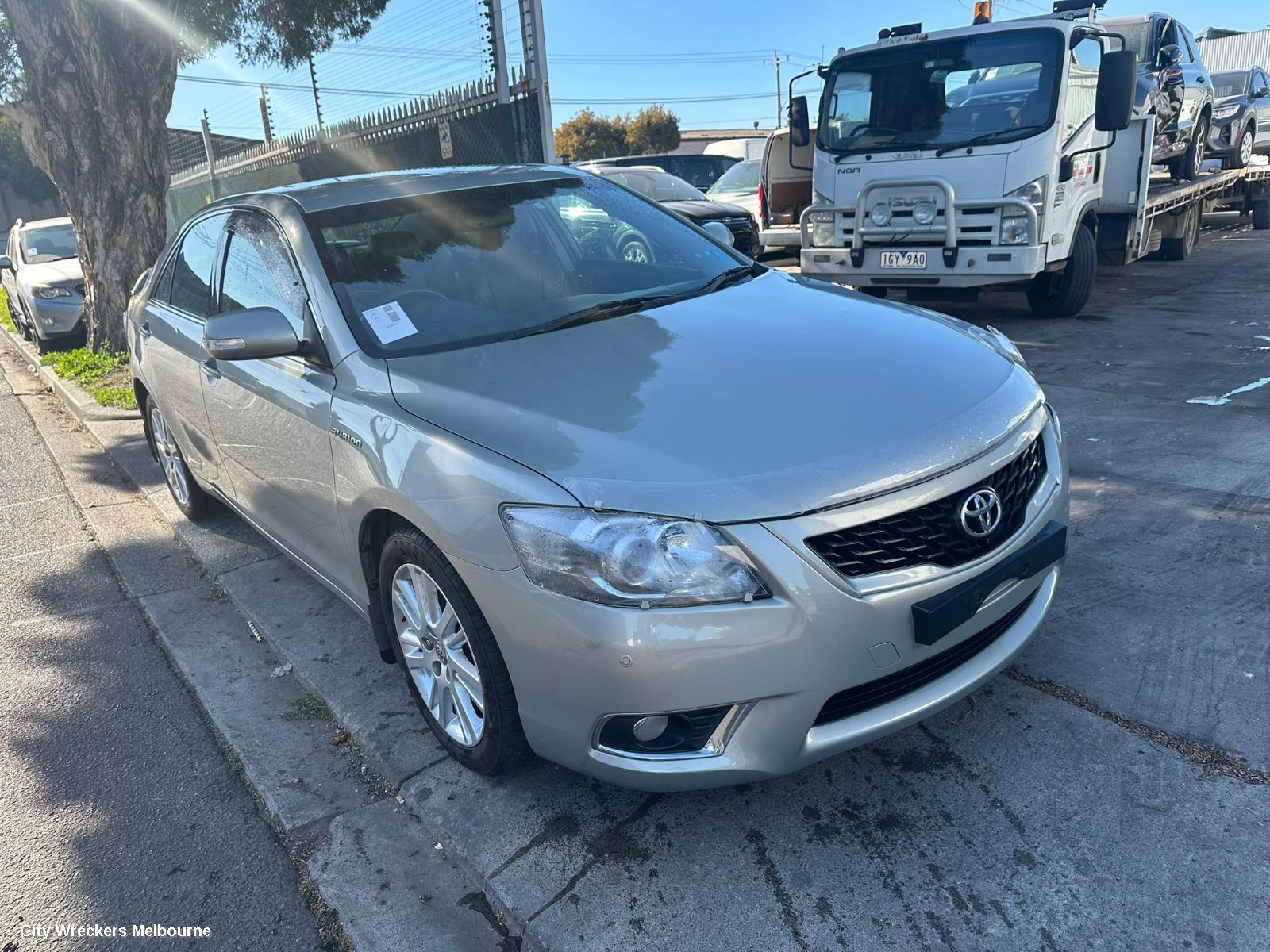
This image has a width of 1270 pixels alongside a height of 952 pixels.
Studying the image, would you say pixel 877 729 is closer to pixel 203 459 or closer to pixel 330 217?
pixel 330 217

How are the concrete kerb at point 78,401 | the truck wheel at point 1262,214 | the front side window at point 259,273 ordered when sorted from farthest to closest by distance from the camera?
the truck wheel at point 1262,214, the concrete kerb at point 78,401, the front side window at point 259,273

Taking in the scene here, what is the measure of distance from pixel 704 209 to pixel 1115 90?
5628mm

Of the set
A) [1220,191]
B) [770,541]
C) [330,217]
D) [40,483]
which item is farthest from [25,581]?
[1220,191]

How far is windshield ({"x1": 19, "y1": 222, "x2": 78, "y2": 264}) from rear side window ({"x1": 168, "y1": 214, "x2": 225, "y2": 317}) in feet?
29.8

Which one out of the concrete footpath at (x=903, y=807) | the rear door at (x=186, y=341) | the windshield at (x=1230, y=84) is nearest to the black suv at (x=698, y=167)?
the windshield at (x=1230, y=84)

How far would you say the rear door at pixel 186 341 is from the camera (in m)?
4.16

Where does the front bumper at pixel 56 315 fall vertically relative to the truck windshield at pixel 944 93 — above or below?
below

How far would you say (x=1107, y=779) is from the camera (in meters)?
2.47

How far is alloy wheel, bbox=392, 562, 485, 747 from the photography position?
258 cm

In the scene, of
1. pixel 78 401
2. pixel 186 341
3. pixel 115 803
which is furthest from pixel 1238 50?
pixel 115 803

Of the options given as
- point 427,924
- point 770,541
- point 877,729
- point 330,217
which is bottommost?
point 427,924

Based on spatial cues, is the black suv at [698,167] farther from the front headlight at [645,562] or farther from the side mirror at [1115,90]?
the front headlight at [645,562]

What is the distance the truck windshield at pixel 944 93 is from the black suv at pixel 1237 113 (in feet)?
20.3

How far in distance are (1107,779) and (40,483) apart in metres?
6.34
